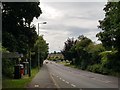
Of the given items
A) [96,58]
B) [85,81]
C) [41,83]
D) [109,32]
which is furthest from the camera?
[96,58]

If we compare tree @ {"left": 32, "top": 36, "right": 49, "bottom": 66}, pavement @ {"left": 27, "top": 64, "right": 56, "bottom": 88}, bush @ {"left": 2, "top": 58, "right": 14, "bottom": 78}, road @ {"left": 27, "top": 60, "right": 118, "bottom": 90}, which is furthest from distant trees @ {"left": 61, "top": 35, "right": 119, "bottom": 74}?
bush @ {"left": 2, "top": 58, "right": 14, "bottom": 78}

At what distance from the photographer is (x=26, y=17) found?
37.8m

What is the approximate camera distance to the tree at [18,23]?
35938mm

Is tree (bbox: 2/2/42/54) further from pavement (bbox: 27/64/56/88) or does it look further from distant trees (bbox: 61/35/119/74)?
distant trees (bbox: 61/35/119/74)

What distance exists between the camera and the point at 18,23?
38.2m

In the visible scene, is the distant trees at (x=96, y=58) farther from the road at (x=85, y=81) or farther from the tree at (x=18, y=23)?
the tree at (x=18, y=23)

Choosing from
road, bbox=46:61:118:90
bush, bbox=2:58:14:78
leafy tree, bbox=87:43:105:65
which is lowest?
road, bbox=46:61:118:90

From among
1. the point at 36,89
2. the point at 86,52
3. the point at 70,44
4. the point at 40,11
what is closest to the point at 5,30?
the point at 40,11

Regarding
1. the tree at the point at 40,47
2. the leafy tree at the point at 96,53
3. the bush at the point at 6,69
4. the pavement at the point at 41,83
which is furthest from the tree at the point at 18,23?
the tree at the point at 40,47

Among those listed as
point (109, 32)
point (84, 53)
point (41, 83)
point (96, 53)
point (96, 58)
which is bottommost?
point (41, 83)

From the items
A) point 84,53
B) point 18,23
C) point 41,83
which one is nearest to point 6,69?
point 18,23

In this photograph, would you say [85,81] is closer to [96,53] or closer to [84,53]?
[96,53]

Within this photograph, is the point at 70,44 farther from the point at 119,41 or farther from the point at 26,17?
the point at 26,17

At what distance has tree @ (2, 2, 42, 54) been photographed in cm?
3594
